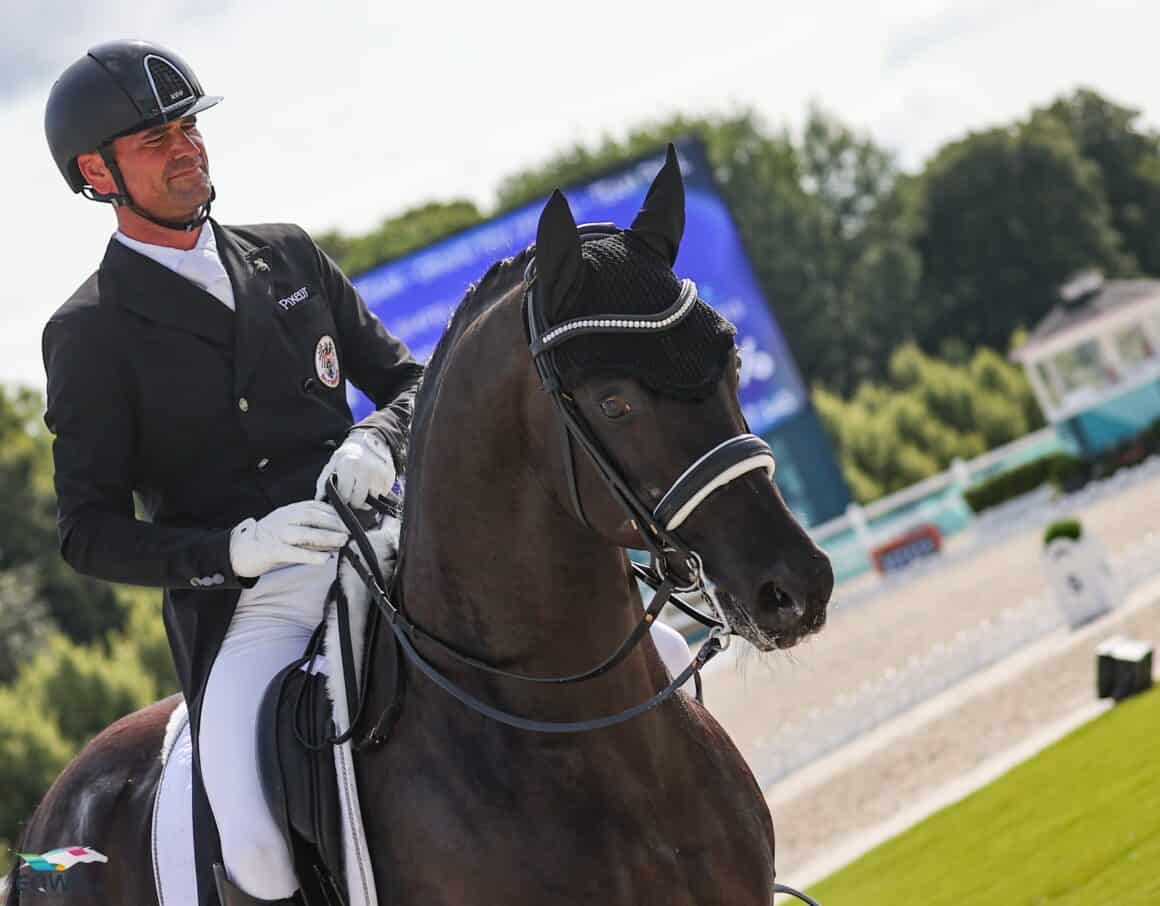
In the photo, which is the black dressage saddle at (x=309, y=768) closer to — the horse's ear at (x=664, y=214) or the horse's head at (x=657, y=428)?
the horse's head at (x=657, y=428)

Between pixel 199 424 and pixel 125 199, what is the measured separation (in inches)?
25.9

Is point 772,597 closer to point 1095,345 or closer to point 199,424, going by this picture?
point 199,424

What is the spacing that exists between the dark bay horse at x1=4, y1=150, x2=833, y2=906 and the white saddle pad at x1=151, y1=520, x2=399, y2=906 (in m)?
0.05

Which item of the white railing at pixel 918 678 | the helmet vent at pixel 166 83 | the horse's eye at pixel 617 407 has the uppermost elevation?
the helmet vent at pixel 166 83

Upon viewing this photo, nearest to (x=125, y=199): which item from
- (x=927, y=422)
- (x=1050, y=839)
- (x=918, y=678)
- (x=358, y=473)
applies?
(x=358, y=473)

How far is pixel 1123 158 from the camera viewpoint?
71312 millimetres

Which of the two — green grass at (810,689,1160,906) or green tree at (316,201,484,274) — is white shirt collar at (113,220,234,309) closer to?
green grass at (810,689,1160,906)

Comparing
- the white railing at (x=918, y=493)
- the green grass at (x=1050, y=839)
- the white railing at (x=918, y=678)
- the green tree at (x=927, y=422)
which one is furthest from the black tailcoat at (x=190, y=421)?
the green tree at (x=927, y=422)

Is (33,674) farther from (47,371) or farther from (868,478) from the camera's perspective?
(47,371)

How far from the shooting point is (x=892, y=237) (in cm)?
6775

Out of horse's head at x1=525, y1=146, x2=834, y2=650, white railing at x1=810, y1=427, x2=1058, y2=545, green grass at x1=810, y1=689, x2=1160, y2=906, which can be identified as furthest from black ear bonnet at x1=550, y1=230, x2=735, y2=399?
white railing at x1=810, y1=427, x2=1058, y2=545

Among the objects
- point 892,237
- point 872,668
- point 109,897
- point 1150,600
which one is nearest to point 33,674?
point 872,668

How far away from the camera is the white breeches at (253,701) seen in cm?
393

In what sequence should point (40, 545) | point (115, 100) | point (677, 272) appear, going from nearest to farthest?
point (115, 100) < point (677, 272) < point (40, 545)
